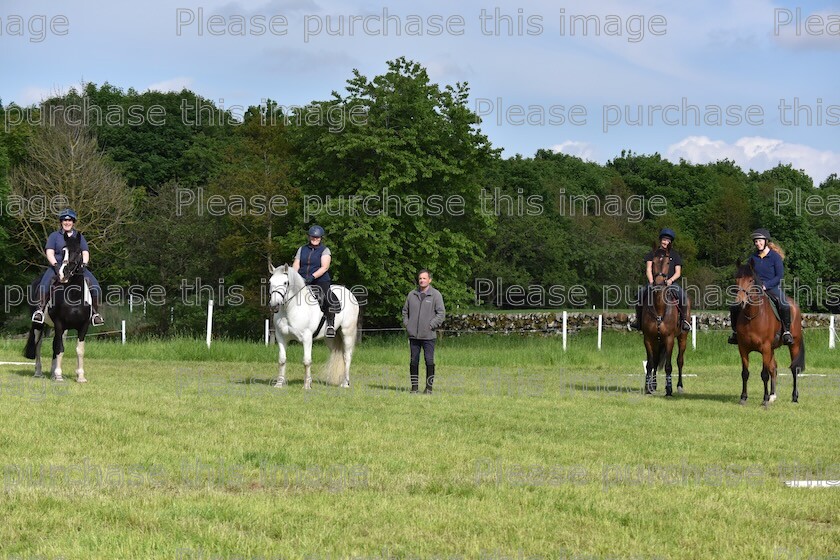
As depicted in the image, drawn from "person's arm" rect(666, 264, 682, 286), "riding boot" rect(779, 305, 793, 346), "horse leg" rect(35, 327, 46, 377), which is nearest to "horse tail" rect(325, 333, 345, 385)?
"horse leg" rect(35, 327, 46, 377)

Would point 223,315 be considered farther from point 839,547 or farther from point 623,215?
point 623,215

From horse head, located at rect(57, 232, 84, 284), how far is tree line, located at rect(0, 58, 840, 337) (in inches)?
887

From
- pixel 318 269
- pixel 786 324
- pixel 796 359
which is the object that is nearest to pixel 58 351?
pixel 318 269

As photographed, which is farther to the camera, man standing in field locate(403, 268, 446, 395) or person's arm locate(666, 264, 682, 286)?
Result: man standing in field locate(403, 268, 446, 395)

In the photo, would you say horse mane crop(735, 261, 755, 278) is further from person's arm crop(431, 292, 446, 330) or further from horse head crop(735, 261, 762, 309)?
person's arm crop(431, 292, 446, 330)

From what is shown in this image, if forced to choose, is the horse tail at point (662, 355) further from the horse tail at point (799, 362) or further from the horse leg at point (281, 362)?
the horse leg at point (281, 362)

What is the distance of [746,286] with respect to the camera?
49.1 ft

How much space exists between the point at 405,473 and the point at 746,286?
8.49 metres

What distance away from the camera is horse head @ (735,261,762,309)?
14984 mm

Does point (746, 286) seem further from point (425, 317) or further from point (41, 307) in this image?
point (41, 307)

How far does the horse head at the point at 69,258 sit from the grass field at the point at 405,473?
68.8 inches

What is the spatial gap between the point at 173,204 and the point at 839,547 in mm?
53595

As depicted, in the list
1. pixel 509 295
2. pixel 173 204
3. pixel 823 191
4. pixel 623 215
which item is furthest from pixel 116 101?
pixel 823 191

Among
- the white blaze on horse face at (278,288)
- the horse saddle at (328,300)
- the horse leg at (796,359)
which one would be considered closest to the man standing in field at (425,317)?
the horse saddle at (328,300)
